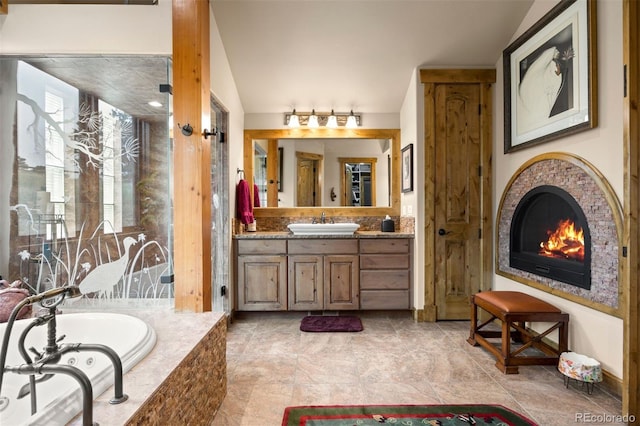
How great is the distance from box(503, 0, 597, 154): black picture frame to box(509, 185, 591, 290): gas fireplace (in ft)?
1.57

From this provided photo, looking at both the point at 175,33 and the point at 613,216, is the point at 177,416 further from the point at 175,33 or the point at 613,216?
the point at 613,216

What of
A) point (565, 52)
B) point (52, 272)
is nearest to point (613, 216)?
point (565, 52)

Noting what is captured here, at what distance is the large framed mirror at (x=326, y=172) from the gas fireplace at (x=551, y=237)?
54.9 inches

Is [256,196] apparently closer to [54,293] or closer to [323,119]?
[323,119]

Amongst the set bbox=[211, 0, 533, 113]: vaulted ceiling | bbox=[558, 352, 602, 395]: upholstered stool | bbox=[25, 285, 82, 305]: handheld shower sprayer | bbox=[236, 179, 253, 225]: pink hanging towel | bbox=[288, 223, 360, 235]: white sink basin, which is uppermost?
bbox=[211, 0, 533, 113]: vaulted ceiling

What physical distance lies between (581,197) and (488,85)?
1.62 meters

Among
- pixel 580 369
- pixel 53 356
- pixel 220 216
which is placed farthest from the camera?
pixel 220 216

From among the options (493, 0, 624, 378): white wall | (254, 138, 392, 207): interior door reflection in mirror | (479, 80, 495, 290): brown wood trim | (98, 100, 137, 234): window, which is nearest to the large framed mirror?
(254, 138, 392, 207): interior door reflection in mirror

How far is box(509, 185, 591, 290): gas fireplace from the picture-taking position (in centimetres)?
223

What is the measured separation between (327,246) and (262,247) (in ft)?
2.24

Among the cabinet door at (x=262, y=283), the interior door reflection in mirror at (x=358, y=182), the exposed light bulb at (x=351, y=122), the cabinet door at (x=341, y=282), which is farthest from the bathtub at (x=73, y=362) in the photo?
the exposed light bulb at (x=351, y=122)

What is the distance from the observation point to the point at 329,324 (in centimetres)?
322

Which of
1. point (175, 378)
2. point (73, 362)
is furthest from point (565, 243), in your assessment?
point (73, 362)

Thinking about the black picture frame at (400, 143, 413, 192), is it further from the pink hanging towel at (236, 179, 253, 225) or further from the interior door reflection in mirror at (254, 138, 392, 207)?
the pink hanging towel at (236, 179, 253, 225)
